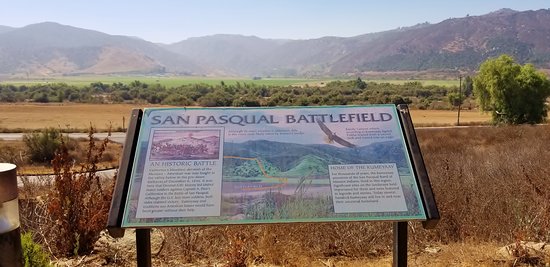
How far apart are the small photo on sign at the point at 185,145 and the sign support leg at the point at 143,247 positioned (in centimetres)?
54

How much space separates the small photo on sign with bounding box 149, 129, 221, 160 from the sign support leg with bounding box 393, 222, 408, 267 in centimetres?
142

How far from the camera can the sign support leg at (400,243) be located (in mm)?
3701

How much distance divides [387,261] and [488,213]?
2293mm

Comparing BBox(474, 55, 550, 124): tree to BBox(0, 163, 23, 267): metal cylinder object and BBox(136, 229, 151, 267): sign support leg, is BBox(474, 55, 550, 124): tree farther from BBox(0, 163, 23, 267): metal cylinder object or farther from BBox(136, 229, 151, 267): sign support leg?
BBox(0, 163, 23, 267): metal cylinder object

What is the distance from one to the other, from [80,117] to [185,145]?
6392 centimetres

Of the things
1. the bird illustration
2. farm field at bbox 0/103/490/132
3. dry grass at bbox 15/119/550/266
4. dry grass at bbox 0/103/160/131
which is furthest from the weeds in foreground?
dry grass at bbox 0/103/160/131

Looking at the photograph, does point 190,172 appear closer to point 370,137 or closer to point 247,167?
point 247,167

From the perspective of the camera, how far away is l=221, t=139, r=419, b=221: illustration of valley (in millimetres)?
3355

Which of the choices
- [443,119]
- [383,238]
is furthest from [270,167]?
[443,119]

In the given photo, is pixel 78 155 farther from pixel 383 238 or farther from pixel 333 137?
pixel 333 137

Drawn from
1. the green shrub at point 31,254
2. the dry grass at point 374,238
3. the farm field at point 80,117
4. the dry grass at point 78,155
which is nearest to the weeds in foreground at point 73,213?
the dry grass at point 374,238

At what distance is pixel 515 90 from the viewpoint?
40.6m

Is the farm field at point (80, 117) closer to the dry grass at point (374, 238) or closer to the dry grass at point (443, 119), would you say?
the dry grass at point (443, 119)

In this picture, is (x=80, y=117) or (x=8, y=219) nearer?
(x=8, y=219)
